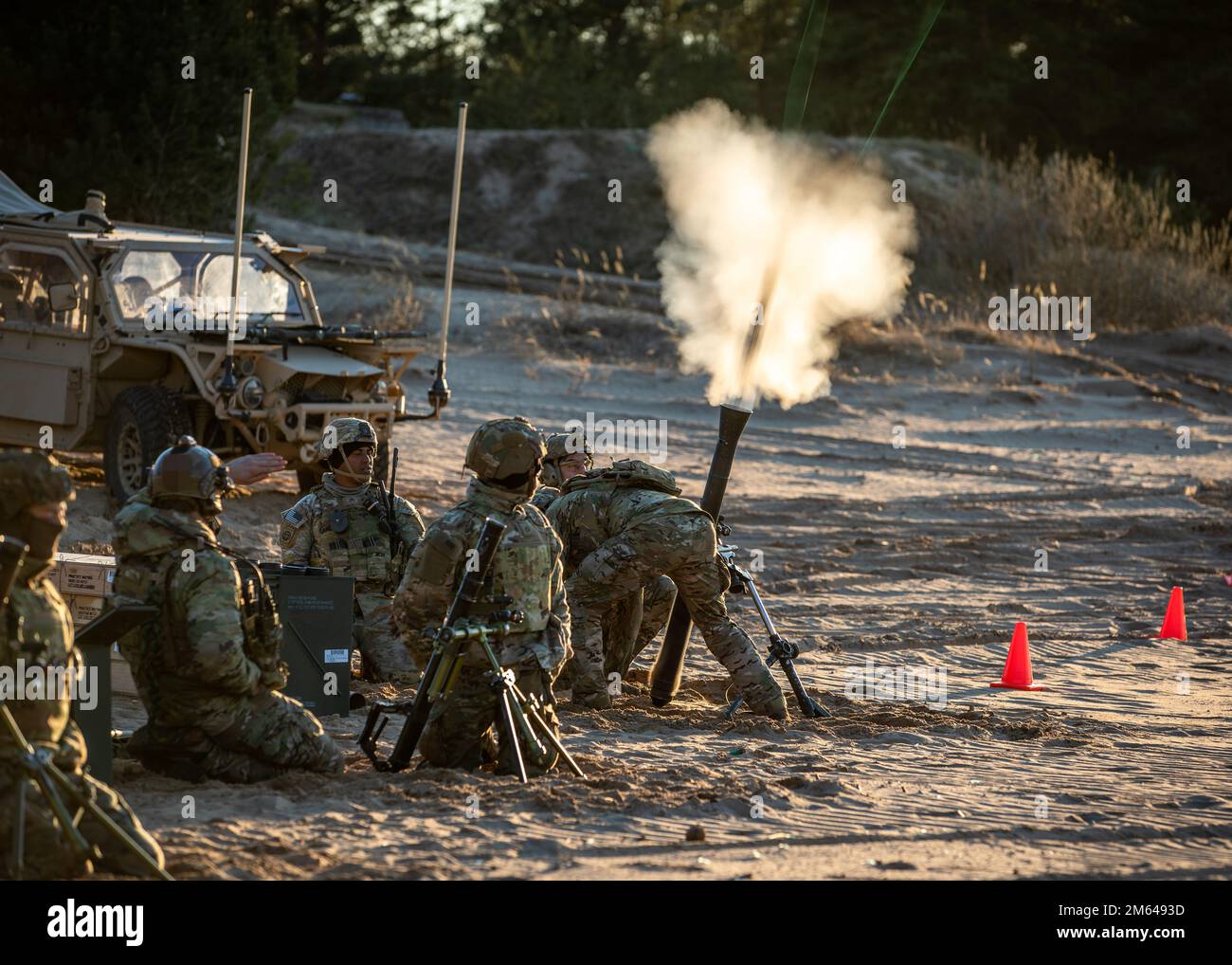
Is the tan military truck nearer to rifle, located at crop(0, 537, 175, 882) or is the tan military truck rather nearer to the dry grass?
rifle, located at crop(0, 537, 175, 882)

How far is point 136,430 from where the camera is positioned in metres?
13.5

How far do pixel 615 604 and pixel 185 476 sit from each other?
10.5 feet

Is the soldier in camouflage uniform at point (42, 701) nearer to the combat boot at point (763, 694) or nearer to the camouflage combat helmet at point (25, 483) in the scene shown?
the camouflage combat helmet at point (25, 483)

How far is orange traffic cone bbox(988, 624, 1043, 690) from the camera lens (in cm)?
1089

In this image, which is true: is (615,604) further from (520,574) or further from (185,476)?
(185,476)
